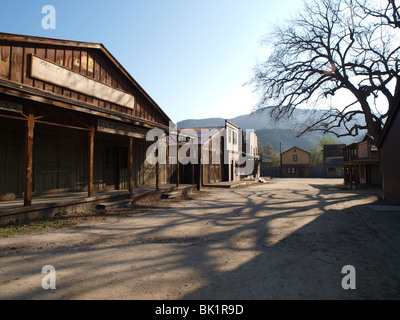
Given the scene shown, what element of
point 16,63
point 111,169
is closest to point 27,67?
point 16,63

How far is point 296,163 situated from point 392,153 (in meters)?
44.4

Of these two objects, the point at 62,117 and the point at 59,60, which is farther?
the point at 62,117

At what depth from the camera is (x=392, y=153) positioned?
11.3 meters

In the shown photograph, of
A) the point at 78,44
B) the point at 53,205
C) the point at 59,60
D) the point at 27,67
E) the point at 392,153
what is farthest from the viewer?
the point at 392,153

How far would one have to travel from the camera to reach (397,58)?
58.6ft

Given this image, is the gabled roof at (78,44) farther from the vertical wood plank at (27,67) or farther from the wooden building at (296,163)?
the wooden building at (296,163)

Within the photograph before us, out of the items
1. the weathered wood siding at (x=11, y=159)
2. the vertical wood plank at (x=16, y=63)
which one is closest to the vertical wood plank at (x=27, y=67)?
the vertical wood plank at (x=16, y=63)

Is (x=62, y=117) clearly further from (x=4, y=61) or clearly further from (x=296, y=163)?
(x=296, y=163)

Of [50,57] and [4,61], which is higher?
[50,57]

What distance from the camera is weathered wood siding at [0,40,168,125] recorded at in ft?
25.7

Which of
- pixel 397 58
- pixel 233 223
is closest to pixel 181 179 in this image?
pixel 233 223

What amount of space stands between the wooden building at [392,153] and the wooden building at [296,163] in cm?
4229

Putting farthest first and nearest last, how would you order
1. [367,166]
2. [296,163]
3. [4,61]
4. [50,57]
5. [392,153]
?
[296,163]
[367,166]
[392,153]
[50,57]
[4,61]
